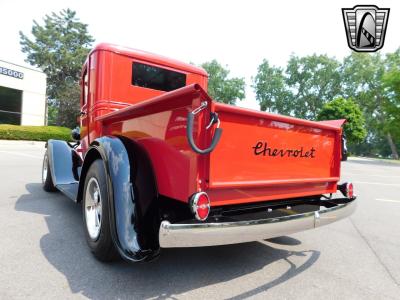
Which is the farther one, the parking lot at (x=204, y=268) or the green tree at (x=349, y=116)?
the green tree at (x=349, y=116)

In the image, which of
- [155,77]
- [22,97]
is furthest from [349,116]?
[155,77]

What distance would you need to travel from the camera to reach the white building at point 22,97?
2578 centimetres

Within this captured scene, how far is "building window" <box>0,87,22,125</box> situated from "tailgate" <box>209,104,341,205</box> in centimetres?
2858

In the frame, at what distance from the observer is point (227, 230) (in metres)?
2.28

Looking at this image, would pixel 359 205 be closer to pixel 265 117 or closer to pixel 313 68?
pixel 265 117

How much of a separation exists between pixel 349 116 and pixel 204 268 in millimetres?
41224

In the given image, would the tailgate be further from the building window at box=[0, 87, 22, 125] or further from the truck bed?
the building window at box=[0, 87, 22, 125]

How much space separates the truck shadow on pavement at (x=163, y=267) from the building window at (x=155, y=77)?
6.73ft

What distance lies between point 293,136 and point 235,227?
4.00 ft

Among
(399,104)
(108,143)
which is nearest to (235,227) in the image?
(108,143)

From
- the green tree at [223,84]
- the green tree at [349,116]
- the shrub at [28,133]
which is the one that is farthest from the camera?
the green tree at [223,84]

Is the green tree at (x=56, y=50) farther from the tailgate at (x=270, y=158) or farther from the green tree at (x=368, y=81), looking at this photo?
the tailgate at (x=270, y=158)

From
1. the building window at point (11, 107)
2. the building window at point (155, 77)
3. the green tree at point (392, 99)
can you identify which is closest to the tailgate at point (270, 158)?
the building window at point (155, 77)

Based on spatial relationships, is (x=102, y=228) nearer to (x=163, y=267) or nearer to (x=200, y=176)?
(x=163, y=267)
